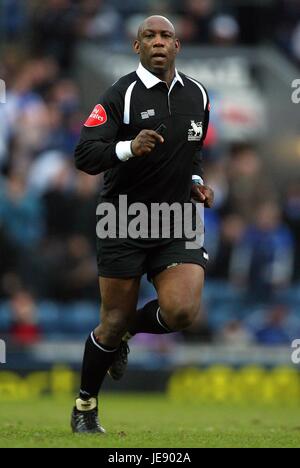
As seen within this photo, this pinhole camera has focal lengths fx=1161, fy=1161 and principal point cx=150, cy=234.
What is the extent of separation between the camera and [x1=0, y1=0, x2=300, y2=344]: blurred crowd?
15742 millimetres

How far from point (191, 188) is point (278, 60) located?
11.3 m

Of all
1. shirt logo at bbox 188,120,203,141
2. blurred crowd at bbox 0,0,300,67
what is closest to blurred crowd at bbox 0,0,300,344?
blurred crowd at bbox 0,0,300,67

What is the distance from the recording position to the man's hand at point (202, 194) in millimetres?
8125

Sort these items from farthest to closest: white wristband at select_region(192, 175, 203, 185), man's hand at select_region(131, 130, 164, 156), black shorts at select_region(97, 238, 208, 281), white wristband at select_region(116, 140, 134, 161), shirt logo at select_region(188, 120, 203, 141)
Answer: white wristband at select_region(192, 175, 203, 185) → shirt logo at select_region(188, 120, 203, 141) → black shorts at select_region(97, 238, 208, 281) → white wristband at select_region(116, 140, 134, 161) → man's hand at select_region(131, 130, 164, 156)

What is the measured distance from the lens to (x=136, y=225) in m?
8.05

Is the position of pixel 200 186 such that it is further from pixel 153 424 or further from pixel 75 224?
pixel 75 224

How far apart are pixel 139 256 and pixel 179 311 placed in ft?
1.58

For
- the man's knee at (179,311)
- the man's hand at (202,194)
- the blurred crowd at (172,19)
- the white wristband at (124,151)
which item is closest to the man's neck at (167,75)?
the white wristband at (124,151)

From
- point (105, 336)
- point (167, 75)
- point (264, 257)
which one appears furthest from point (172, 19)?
point (105, 336)

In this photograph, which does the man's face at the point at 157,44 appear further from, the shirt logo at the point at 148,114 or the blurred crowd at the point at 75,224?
the blurred crowd at the point at 75,224

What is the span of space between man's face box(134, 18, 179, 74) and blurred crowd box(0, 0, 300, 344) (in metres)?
7.86

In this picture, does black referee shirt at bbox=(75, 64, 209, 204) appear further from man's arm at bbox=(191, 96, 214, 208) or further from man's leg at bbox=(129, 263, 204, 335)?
man's leg at bbox=(129, 263, 204, 335)

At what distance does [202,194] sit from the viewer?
813 cm
